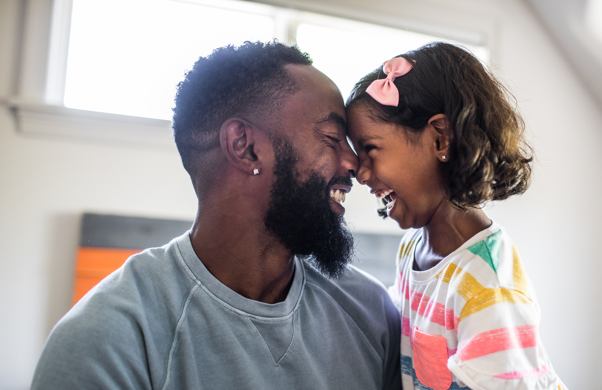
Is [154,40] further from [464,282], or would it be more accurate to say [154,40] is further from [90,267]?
[464,282]

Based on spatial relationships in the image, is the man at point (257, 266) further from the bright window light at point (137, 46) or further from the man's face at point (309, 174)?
the bright window light at point (137, 46)

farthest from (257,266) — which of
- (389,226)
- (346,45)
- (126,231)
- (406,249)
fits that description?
(346,45)

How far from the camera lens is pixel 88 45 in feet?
7.48

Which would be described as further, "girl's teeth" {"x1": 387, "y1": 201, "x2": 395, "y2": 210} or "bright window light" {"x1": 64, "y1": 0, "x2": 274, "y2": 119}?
"bright window light" {"x1": 64, "y1": 0, "x2": 274, "y2": 119}

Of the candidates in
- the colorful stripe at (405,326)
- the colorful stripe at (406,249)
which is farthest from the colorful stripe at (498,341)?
the colorful stripe at (406,249)

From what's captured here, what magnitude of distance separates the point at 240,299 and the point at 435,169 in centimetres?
65

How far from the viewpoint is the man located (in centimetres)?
90

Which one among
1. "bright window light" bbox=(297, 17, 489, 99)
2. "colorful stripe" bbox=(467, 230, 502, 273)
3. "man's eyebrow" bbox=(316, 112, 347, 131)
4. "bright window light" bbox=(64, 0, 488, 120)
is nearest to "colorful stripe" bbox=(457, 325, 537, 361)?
"colorful stripe" bbox=(467, 230, 502, 273)

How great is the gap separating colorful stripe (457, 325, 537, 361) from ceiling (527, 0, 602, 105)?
2.52 metres

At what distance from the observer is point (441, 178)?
4.04 ft

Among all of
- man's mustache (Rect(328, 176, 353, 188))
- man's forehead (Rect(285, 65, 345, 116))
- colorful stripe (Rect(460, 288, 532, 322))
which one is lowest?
colorful stripe (Rect(460, 288, 532, 322))

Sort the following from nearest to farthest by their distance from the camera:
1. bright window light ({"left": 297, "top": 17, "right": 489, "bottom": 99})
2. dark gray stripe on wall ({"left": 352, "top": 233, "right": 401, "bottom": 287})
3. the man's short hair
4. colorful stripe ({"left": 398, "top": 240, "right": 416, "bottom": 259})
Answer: the man's short hair, colorful stripe ({"left": 398, "top": 240, "right": 416, "bottom": 259}), dark gray stripe on wall ({"left": 352, "top": 233, "right": 401, "bottom": 287}), bright window light ({"left": 297, "top": 17, "right": 489, "bottom": 99})

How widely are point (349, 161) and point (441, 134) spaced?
280mm

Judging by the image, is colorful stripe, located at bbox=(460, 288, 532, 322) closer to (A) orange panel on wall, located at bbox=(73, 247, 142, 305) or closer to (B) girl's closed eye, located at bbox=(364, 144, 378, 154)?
(B) girl's closed eye, located at bbox=(364, 144, 378, 154)
